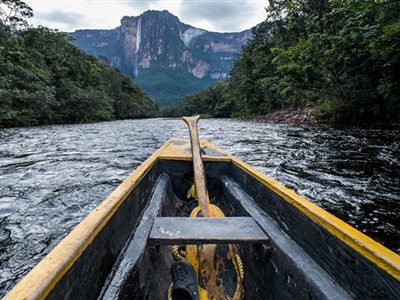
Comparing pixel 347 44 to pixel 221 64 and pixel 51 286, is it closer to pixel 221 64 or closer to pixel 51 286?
pixel 51 286

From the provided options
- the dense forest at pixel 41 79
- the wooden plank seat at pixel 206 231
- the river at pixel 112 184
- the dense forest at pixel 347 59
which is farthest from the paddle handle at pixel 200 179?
the dense forest at pixel 41 79

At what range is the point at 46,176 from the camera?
14.6ft

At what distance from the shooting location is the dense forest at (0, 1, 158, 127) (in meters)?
15.4

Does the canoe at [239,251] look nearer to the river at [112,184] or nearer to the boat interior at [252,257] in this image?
the boat interior at [252,257]

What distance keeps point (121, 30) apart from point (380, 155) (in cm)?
19887

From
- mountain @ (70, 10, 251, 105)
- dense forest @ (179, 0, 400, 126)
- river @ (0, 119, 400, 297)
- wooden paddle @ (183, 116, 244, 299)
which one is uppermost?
mountain @ (70, 10, 251, 105)

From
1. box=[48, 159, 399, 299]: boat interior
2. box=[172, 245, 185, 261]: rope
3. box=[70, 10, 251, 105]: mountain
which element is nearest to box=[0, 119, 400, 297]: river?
box=[48, 159, 399, 299]: boat interior

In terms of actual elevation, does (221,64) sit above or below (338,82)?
above

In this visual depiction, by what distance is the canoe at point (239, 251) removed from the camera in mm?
906

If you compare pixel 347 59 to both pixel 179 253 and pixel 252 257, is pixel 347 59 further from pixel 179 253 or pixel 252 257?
pixel 179 253

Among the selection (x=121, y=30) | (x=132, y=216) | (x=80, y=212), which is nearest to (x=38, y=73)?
(x=80, y=212)

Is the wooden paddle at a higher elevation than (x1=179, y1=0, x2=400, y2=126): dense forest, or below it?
below

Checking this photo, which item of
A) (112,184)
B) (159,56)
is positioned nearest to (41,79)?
(112,184)

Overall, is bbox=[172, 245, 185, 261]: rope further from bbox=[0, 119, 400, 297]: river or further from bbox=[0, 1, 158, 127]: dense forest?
bbox=[0, 1, 158, 127]: dense forest
